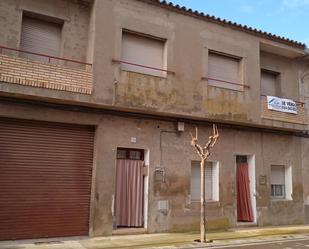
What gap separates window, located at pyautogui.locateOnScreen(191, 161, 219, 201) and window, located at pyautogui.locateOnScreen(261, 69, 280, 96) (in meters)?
4.52

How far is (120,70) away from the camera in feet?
39.2

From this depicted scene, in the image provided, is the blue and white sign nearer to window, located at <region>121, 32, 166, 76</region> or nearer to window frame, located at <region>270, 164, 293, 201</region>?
window frame, located at <region>270, 164, 293, 201</region>

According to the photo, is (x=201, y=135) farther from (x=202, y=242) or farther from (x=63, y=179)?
(x=63, y=179)

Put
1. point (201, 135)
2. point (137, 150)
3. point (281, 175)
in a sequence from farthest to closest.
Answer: point (281, 175) < point (201, 135) < point (137, 150)

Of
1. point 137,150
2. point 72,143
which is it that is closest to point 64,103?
point 72,143

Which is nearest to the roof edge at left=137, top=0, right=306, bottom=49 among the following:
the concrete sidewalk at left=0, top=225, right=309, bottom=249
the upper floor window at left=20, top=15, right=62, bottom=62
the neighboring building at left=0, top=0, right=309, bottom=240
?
the neighboring building at left=0, top=0, right=309, bottom=240

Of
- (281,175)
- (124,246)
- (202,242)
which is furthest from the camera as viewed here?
(281,175)

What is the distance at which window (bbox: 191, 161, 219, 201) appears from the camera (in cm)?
1374

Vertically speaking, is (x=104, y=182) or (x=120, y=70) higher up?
(x=120, y=70)

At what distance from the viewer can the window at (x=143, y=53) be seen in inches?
491

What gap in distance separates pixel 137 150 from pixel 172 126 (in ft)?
5.05

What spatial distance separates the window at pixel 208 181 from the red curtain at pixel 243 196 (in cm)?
126

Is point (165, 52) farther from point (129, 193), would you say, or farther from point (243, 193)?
point (243, 193)

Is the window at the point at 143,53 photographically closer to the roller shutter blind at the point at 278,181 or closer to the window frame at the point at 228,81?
the window frame at the point at 228,81
